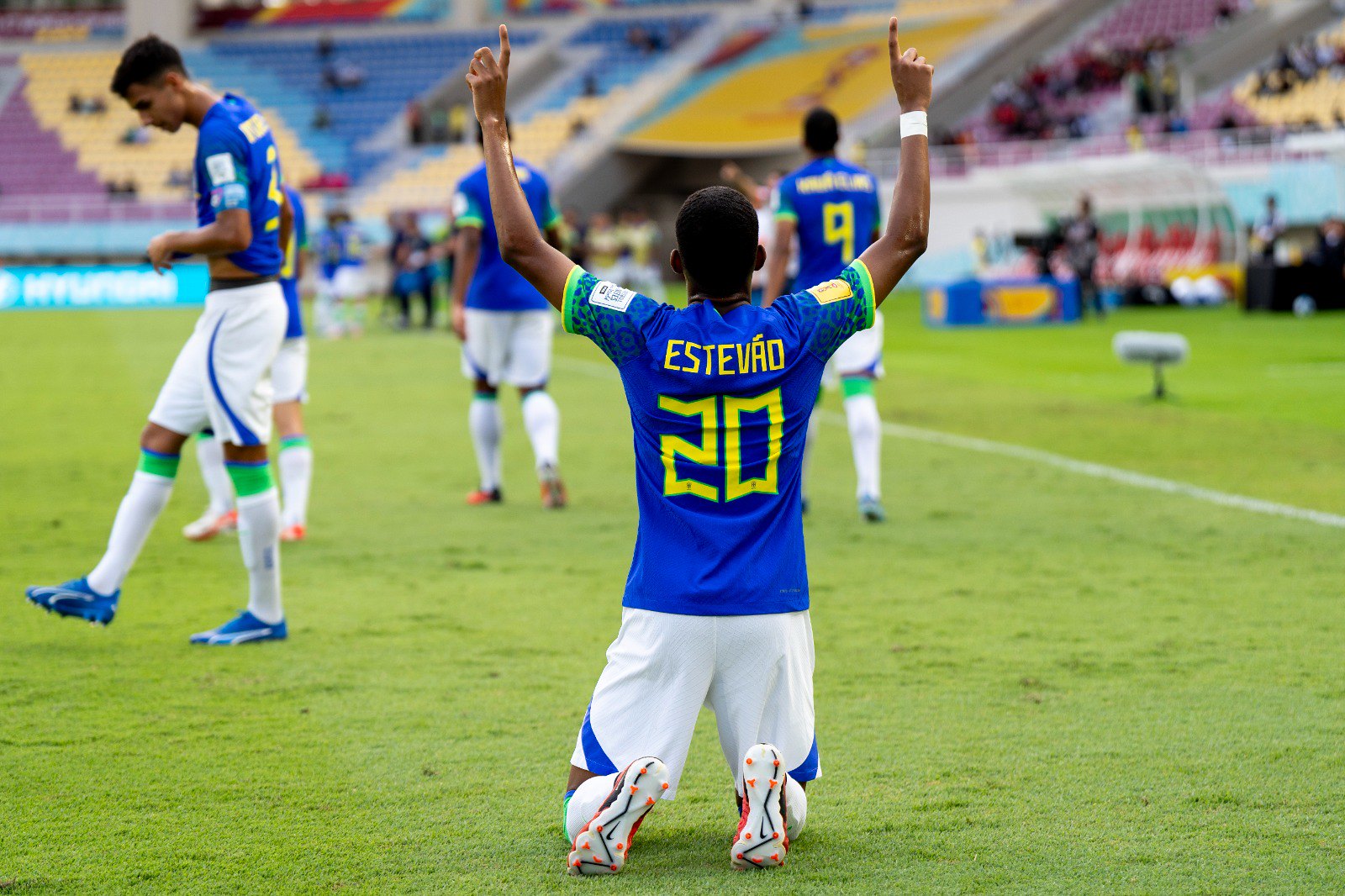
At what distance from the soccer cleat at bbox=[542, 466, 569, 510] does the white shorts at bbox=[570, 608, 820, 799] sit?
546 cm

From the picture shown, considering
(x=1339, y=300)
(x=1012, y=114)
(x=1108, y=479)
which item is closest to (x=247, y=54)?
(x=1012, y=114)

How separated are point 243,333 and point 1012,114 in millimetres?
36654

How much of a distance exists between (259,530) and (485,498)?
3.57 meters

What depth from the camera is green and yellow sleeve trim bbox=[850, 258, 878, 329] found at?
11.4ft

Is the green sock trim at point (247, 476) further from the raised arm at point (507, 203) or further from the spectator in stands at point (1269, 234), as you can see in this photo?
the spectator in stands at point (1269, 234)

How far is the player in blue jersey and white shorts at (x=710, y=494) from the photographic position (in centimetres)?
336

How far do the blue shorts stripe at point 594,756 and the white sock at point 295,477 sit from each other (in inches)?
193

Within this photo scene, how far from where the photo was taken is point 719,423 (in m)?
3.41

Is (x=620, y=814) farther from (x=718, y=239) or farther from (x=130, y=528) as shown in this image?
(x=130, y=528)

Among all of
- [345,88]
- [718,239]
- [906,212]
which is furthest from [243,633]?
[345,88]

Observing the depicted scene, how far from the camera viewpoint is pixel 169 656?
5.44m

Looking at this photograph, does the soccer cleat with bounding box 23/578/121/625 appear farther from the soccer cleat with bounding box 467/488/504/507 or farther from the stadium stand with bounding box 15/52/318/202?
the stadium stand with bounding box 15/52/318/202

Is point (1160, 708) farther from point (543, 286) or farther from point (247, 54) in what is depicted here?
point (247, 54)

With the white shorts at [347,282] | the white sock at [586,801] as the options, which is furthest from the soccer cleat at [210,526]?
the white shorts at [347,282]
